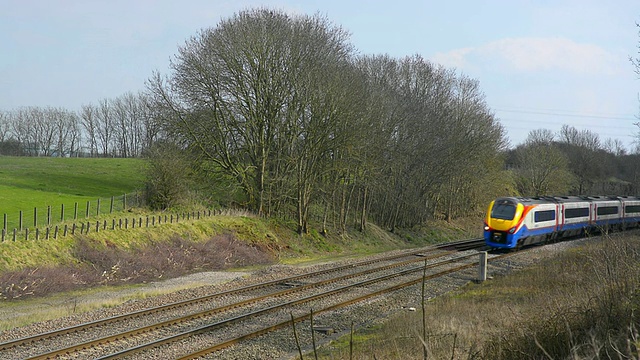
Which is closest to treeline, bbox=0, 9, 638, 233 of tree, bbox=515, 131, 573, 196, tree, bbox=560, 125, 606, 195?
tree, bbox=515, 131, 573, 196

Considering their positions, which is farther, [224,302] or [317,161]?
[317,161]

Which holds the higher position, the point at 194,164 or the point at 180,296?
the point at 194,164

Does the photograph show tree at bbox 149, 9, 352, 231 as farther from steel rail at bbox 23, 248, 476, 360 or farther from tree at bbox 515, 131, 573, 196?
tree at bbox 515, 131, 573, 196

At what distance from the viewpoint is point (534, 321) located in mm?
8492

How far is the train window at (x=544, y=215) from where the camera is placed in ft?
97.4

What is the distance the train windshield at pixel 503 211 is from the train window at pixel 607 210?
35.3ft

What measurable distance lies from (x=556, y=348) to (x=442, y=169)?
3848 centimetres

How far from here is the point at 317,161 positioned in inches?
1396

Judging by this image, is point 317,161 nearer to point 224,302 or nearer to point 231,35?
point 231,35

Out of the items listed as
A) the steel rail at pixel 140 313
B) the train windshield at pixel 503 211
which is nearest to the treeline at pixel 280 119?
the train windshield at pixel 503 211

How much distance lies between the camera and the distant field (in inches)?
1115

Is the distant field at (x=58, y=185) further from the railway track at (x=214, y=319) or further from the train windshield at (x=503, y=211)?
the train windshield at (x=503, y=211)

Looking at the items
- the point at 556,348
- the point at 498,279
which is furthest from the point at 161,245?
the point at 556,348

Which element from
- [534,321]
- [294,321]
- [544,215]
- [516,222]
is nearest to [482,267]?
[516,222]
